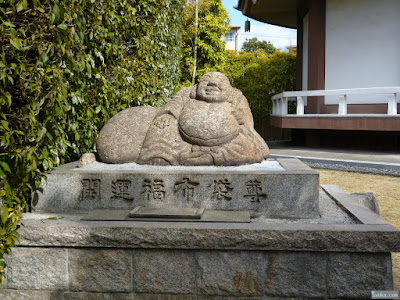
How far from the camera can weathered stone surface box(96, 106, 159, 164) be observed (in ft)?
15.0

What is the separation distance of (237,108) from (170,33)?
178 inches

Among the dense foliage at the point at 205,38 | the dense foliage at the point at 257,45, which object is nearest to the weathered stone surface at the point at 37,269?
the dense foliage at the point at 205,38

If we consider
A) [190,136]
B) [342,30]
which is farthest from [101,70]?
[342,30]

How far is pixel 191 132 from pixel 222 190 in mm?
790

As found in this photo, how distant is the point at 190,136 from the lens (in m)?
4.44

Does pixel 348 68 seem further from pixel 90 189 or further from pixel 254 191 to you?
pixel 90 189

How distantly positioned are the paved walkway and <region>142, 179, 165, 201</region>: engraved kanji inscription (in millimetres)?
4348

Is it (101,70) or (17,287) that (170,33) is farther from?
(17,287)

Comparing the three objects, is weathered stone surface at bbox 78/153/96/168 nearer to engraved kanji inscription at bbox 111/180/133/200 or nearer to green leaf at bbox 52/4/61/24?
engraved kanji inscription at bbox 111/180/133/200

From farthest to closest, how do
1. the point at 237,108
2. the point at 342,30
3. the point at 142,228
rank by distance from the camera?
the point at 342,30 → the point at 237,108 → the point at 142,228

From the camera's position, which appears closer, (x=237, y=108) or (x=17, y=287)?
(x=17, y=287)

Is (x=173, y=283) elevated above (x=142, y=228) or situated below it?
below

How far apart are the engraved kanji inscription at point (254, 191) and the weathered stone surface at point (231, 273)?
690 mm

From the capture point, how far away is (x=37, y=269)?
3.55 m
